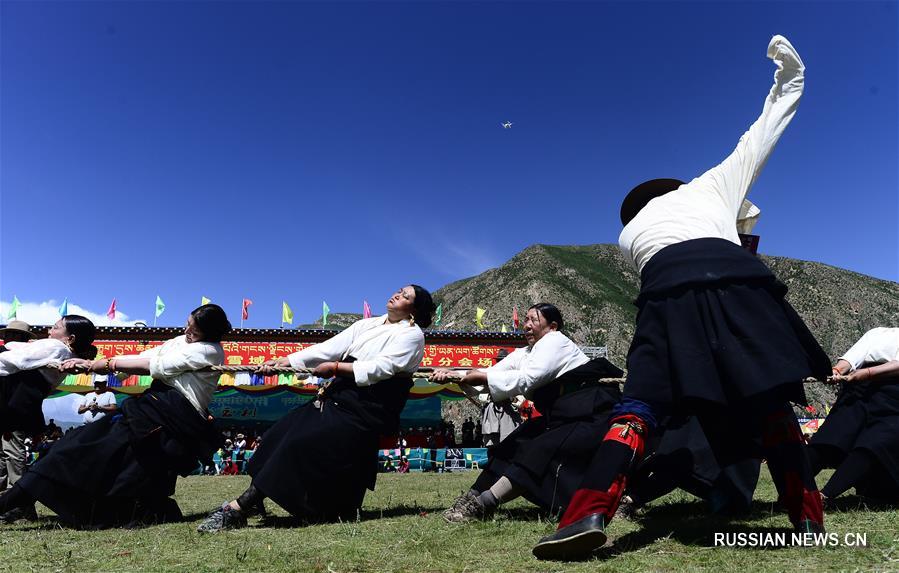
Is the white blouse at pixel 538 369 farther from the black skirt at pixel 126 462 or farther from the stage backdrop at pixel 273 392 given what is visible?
the stage backdrop at pixel 273 392

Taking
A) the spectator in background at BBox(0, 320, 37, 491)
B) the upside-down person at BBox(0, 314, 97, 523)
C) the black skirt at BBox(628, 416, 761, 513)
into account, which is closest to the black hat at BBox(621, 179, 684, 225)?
the black skirt at BBox(628, 416, 761, 513)

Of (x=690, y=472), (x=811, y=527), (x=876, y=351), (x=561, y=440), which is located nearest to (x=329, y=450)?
(x=561, y=440)

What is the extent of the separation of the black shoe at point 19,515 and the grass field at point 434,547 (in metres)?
0.11

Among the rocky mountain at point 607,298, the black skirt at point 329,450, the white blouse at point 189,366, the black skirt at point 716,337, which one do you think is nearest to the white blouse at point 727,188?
the black skirt at point 716,337

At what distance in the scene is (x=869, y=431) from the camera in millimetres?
3922

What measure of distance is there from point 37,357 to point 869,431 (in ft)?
20.5

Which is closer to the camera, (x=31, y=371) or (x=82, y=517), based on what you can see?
(x=82, y=517)

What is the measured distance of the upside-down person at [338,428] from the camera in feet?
12.3

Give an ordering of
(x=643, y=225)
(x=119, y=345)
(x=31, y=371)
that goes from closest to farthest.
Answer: (x=643, y=225)
(x=31, y=371)
(x=119, y=345)

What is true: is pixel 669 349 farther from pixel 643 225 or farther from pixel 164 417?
pixel 164 417

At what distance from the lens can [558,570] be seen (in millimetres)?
2135

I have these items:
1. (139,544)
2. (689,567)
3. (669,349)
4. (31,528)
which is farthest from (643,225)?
(31,528)

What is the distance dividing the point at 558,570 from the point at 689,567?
0.51 metres

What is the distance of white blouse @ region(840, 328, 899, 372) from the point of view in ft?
12.9
